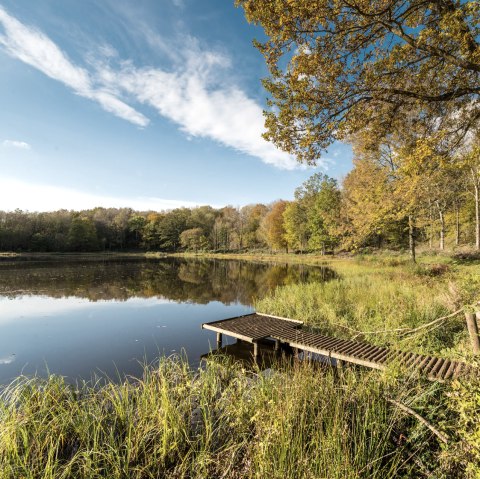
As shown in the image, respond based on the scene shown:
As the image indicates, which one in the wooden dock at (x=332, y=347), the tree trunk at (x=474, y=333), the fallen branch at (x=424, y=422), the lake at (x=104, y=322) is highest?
the tree trunk at (x=474, y=333)

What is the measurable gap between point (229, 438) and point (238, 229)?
65633 mm

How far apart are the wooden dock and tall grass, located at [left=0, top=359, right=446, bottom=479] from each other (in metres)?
1.27

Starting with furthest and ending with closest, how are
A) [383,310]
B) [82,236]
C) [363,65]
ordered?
1. [82,236]
2. [383,310]
3. [363,65]

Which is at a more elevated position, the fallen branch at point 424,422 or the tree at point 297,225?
the tree at point 297,225

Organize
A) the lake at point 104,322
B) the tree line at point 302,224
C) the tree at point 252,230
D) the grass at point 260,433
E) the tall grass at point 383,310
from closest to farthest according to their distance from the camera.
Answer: the grass at point 260,433 → the tall grass at point 383,310 → the lake at point 104,322 → the tree line at point 302,224 → the tree at point 252,230

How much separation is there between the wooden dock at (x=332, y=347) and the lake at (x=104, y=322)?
4.45 ft

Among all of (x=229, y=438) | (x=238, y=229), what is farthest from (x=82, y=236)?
(x=229, y=438)

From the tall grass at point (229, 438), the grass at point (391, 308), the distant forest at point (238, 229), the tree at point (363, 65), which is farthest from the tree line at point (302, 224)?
the tall grass at point (229, 438)

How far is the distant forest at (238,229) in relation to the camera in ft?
126

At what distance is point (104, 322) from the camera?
13.3 meters

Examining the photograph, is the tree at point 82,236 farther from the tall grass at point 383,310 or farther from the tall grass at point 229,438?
the tall grass at point 229,438

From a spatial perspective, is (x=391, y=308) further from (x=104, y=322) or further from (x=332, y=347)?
(x=104, y=322)

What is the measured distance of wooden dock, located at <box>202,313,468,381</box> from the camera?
5438 millimetres

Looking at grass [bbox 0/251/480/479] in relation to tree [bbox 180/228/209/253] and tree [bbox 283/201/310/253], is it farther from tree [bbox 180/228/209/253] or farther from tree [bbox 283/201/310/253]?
tree [bbox 180/228/209/253]
